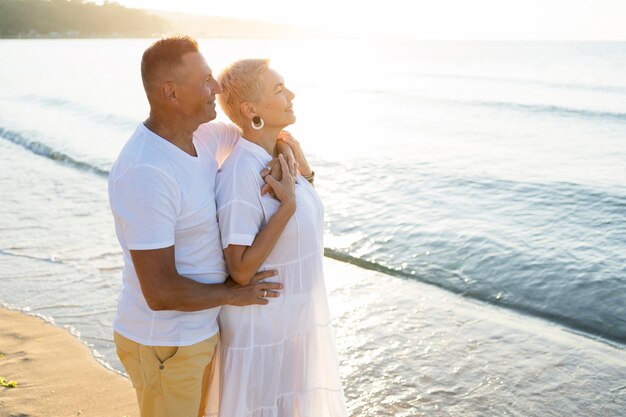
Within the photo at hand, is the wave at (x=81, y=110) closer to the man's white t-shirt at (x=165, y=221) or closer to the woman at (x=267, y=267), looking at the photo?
the woman at (x=267, y=267)

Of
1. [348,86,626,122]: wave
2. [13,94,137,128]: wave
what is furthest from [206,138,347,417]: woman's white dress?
[348,86,626,122]: wave

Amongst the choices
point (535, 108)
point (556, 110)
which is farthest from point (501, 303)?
point (535, 108)

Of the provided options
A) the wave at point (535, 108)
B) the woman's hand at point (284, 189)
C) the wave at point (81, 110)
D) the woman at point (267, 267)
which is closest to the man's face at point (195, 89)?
the woman at point (267, 267)

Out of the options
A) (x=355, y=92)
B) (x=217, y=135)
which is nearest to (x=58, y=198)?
(x=217, y=135)

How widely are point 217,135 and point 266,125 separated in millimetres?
235

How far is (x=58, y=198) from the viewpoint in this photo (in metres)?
11.3

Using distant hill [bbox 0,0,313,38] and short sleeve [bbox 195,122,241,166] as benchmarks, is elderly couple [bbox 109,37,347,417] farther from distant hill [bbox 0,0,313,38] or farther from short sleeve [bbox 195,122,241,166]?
distant hill [bbox 0,0,313,38]

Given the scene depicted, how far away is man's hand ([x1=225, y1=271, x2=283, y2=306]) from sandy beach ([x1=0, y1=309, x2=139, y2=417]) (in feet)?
6.60

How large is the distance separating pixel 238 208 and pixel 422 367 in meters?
3.37

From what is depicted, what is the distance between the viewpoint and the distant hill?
11744 cm

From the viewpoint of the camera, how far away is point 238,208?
2799mm

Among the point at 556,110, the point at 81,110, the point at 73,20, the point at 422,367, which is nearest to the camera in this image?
the point at 422,367

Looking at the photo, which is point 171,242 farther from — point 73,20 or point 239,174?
point 73,20

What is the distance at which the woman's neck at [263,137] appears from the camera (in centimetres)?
305
